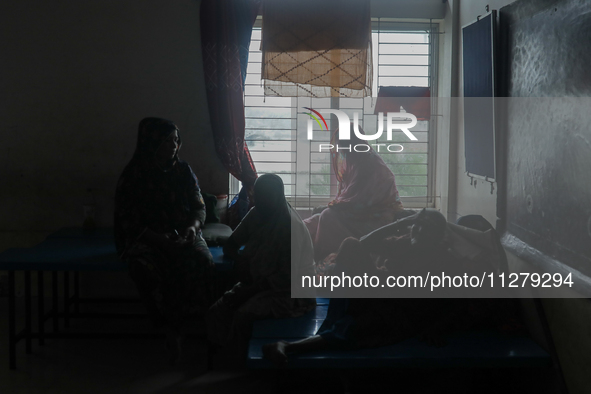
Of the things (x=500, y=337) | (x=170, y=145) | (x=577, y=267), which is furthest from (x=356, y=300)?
(x=170, y=145)

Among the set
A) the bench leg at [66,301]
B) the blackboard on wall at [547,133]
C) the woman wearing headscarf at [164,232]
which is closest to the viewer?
the blackboard on wall at [547,133]

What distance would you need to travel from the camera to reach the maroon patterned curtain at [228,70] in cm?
416

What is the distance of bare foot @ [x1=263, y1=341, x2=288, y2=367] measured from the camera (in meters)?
2.28

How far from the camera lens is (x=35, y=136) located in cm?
421

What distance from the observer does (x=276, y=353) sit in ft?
7.54

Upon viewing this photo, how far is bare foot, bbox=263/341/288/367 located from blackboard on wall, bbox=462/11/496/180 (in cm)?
183

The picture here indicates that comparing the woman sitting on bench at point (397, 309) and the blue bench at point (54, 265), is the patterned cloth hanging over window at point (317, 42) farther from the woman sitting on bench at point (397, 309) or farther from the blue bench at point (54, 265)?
the woman sitting on bench at point (397, 309)

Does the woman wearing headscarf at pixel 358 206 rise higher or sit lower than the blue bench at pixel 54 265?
higher

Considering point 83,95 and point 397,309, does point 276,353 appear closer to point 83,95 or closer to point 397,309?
point 397,309

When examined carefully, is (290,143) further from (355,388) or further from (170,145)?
(355,388)

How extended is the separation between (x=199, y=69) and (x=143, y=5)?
646 millimetres

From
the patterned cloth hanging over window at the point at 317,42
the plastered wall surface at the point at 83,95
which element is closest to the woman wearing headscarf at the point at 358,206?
the patterned cloth hanging over window at the point at 317,42

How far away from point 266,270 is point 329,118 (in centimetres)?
209

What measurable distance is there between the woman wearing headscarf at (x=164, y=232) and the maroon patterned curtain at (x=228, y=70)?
96 cm
